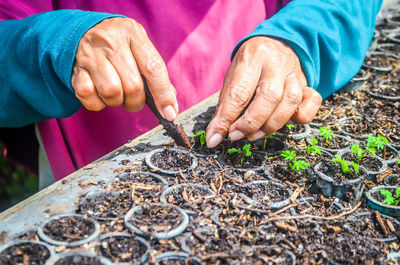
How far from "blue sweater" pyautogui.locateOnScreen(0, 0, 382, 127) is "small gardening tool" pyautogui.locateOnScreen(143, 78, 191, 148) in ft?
1.27

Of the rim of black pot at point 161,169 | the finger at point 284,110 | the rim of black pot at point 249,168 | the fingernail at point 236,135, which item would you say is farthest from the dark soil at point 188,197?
the finger at point 284,110

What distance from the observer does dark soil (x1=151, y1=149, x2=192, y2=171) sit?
193 cm

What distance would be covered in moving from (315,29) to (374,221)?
50.8 inches

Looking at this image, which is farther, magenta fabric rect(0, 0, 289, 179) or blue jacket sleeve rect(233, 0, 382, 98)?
magenta fabric rect(0, 0, 289, 179)

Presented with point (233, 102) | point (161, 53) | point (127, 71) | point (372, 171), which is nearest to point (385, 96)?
point (372, 171)

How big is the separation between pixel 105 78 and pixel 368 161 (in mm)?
1387

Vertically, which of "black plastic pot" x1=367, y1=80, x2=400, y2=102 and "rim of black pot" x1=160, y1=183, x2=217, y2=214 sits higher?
"rim of black pot" x1=160, y1=183, x2=217, y2=214

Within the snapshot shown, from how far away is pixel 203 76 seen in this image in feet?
10.2

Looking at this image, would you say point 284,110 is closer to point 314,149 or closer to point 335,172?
point 314,149

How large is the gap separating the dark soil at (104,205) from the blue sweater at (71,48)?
599 mm

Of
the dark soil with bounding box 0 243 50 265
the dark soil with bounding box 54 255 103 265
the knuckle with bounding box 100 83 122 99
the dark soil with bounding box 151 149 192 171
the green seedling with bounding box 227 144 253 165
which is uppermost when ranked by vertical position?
the knuckle with bounding box 100 83 122 99

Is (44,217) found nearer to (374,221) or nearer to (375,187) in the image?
(374,221)

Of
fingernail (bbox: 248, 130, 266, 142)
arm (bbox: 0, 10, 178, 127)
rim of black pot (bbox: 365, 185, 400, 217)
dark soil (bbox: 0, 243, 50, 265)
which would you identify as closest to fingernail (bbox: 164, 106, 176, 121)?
arm (bbox: 0, 10, 178, 127)

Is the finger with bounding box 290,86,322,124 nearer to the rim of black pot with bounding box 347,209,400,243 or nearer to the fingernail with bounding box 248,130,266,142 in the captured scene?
the fingernail with bounding box 248,130,266,142
